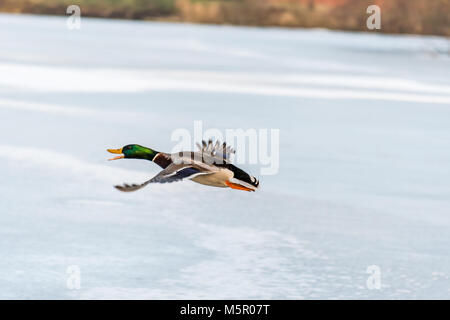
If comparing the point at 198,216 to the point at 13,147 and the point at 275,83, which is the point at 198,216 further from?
the point at 275,83

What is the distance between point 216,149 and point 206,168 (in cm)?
25

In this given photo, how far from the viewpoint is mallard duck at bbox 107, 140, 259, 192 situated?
185 inches

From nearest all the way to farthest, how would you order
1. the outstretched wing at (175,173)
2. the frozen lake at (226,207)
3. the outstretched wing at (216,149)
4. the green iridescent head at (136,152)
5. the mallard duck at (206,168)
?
the outstretched wing at (175,173), the mallard duck at (206,168), the outstretched wing at (216,149), the green iridescent head at (136,152), the frozen lake at (226,207)

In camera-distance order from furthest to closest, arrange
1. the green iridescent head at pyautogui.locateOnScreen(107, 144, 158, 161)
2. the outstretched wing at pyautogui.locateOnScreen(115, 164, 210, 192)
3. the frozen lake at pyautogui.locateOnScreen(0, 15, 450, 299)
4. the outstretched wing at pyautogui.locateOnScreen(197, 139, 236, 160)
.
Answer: the frozen lake at pyautogui.locateOnScreen(0, 15, 450, 299) → the green iridescent head at pyautogui.locateOnScreen(107, 144, 158, 161) → the outstretched wing at pyautogui.locateOnScreen(197, 139, 236, 160) → the outstretched wing at pyautogui.locateOnScreen(115, 164, 210, 192)

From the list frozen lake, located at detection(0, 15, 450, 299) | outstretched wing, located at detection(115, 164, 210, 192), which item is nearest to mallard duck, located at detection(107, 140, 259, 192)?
outstretched wing, located at detection(115, 164, 210, 192)

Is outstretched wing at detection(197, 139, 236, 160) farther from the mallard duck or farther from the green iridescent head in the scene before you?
the green iridescent head

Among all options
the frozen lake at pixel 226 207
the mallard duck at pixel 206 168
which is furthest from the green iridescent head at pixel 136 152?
the frozen lake at pixel 226 207

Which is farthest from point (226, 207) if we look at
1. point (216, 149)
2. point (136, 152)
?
point (216, 149)

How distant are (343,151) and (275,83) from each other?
12134 millimetres

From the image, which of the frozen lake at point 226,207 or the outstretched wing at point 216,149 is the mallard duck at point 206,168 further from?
the frozen lake at point 226,207

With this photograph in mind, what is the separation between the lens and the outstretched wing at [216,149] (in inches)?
195

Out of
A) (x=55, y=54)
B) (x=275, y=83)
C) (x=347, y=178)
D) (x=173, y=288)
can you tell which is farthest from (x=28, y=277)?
(x=55, y=54)

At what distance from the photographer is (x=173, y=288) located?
6332mm

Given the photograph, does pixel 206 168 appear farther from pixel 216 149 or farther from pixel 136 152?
pixel 136 152
